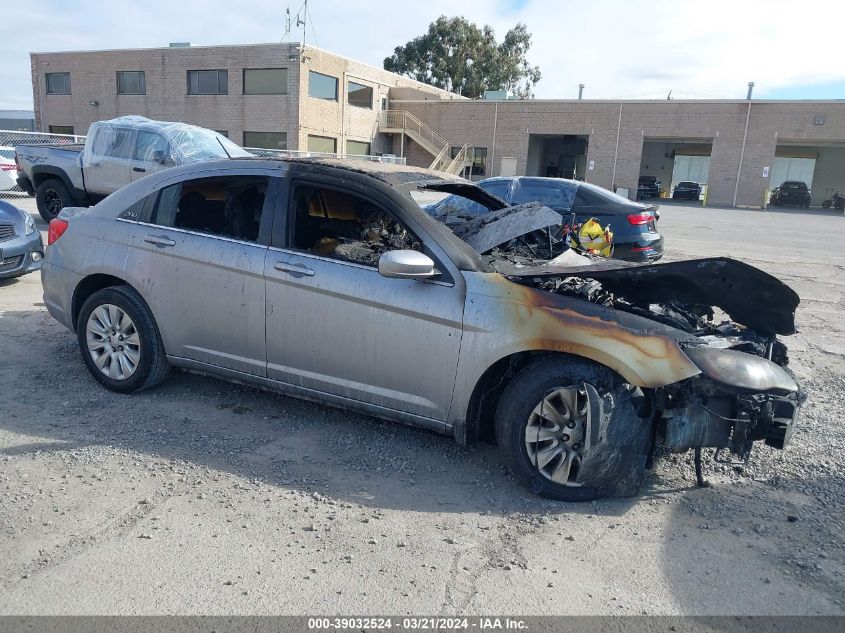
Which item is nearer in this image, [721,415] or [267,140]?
[721,415]

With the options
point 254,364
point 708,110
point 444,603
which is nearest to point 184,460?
point 254,364

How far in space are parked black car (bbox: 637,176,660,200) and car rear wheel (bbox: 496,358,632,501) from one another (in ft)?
128

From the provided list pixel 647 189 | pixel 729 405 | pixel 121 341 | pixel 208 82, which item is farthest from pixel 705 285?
pixel 647 189

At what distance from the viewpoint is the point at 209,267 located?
14.6 ft

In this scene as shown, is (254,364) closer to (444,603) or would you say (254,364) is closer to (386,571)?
(386,571)

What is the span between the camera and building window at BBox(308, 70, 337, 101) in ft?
116

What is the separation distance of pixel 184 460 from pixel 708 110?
39.2 meters

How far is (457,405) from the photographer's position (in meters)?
3.79

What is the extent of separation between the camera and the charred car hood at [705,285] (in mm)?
3766

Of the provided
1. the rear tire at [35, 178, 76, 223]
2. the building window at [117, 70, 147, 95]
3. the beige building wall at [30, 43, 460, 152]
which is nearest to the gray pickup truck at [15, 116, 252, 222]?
the rear tire at [35, 178, 76, 223]

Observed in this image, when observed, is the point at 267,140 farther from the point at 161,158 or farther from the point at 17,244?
the point at 17,244

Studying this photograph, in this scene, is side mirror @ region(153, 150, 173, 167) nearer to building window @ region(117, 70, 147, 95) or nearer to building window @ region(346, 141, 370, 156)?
building window @ region(346, 141, 370, 156)

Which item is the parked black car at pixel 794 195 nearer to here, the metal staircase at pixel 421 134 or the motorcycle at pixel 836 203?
the motorcycle at pixel 836 203

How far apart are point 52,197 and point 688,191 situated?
37732 millimetres
